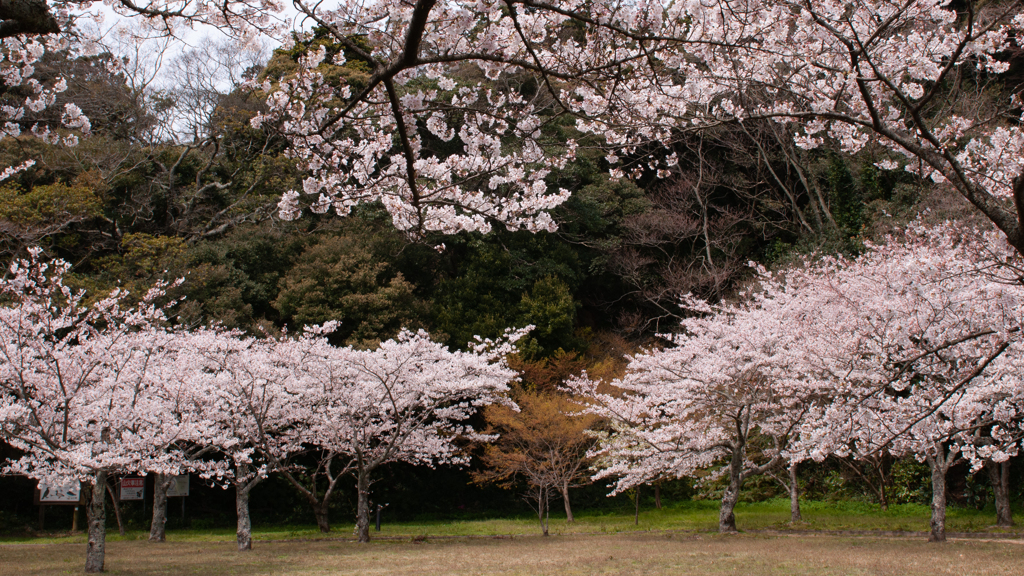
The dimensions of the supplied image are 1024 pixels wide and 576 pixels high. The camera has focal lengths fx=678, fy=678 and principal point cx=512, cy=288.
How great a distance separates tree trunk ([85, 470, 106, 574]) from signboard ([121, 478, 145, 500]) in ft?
20.8

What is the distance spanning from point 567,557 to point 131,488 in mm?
9448

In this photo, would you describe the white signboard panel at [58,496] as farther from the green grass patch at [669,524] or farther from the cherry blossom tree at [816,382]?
the cherry blossom tree at [816,382]

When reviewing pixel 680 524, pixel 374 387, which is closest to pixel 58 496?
pixel 374 387

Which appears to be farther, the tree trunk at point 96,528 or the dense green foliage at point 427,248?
the dense green foliage at point 427,248

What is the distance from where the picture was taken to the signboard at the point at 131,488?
12977mm

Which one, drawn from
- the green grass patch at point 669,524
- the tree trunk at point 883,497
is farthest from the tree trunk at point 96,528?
the tree trunk at point 883,497

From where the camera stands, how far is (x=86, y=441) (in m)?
7.62

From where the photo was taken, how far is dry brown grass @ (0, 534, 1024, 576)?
22.3ft

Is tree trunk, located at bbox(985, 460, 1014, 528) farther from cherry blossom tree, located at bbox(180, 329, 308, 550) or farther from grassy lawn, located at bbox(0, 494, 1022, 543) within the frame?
cherry blossom tree, located at bbox(180, 329, 308, 550)

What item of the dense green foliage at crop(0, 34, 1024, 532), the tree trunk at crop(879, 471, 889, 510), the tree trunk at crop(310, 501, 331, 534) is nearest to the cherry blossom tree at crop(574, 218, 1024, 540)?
the tree trunk at crop(879, 471, 889, 510)

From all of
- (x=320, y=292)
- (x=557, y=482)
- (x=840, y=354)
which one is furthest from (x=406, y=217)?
(x=320, y=292)

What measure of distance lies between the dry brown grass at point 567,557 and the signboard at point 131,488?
2412 millimetres

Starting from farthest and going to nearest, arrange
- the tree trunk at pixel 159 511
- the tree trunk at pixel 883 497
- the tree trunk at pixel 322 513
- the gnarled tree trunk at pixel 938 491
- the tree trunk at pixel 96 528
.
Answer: the tree trunk at pixel 883 497 < the tree trunk at pixel 322 513 < the tree trunk at pixel 159 511 < the gnarled tree trunk at pixel 938 491 < the tree trunk at pixel 96 528

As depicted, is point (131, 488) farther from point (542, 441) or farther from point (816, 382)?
point (816, 382)
